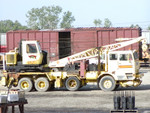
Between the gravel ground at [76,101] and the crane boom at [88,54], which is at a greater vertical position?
the crane boom at [88,54]

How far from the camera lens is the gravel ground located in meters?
16.2

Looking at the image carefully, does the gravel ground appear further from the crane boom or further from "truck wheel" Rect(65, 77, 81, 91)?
the crane boom

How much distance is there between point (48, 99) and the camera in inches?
776

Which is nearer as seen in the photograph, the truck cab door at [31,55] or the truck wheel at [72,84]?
the truck wheel at [72,84]

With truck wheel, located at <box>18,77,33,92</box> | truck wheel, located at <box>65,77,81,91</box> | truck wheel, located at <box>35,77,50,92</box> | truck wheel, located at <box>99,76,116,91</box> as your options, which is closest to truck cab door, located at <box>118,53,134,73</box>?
truck wheel, located at <box>99,76,116,91</box>

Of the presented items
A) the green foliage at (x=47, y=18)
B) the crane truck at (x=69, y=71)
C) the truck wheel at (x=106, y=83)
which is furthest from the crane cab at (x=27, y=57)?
the green foliage at (x=47, y=18)

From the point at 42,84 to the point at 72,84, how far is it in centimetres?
169

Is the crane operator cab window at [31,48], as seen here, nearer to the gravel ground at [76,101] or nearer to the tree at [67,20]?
the gravel ground at [76,101]

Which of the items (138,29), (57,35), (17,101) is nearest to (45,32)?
(57,35)

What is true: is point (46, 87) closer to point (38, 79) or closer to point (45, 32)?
point (38, 79)

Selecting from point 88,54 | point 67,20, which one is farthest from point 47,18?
point 88,54

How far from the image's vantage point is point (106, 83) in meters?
22.7

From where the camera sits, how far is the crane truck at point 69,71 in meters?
22.5

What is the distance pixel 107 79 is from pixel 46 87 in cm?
341
